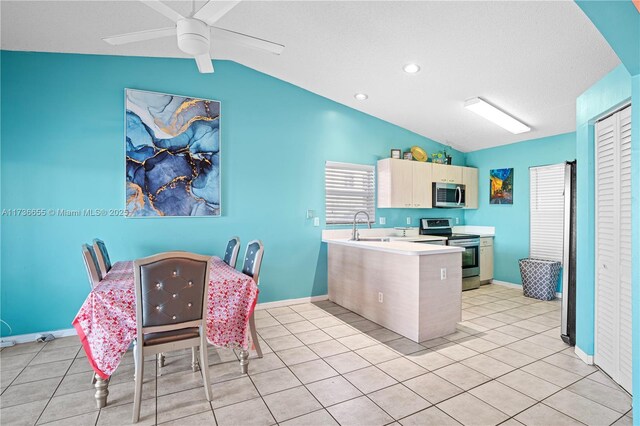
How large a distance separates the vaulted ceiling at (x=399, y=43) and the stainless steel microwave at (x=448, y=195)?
5.21 ft

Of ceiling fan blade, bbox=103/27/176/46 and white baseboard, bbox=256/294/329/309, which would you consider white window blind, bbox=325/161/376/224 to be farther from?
ceiling fan blade, bbox=103/27/176/46

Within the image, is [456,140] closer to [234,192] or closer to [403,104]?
[403,104]

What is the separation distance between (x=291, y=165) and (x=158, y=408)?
122 inches

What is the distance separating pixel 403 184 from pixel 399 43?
2.35m

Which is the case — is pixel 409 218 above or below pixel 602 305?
above

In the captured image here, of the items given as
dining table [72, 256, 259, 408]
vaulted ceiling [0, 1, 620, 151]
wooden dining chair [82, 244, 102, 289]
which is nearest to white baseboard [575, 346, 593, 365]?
vaulted ceiling [0, 1, 620, 151]

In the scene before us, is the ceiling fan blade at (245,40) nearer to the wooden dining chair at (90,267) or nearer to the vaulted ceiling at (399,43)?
the vaulted ceiling at (399,43)

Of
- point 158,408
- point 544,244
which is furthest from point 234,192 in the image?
point 544,244

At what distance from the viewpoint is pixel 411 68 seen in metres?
3.49

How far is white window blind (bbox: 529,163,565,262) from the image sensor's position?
4.83 metres

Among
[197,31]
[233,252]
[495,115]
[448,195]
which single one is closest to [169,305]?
[233,252]

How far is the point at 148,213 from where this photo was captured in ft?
11.9

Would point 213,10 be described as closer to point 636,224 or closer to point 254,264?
point 254,264

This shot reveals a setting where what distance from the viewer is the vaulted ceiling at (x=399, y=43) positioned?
8.58 ft
